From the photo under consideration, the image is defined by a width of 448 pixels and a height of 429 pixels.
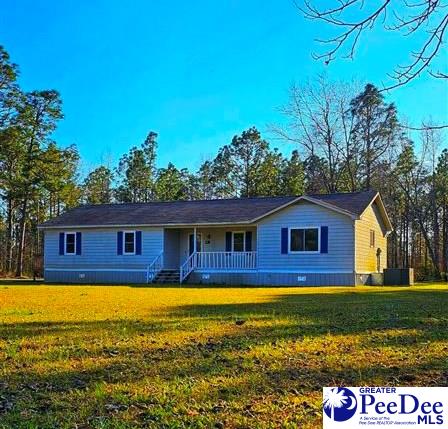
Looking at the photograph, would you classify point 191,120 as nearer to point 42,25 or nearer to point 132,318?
point 42,25

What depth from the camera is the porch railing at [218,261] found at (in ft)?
77.7

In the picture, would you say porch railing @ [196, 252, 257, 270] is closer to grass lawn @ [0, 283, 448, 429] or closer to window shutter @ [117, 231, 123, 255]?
window shutter @ [117, 231, 123, 255]

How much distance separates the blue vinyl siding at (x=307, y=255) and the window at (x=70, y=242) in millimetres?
9664

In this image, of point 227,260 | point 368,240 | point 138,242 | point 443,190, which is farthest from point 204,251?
point 443,190

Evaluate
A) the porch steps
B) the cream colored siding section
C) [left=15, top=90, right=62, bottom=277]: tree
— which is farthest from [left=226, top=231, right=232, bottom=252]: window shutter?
[left=15, top=90, right=62, bottom=277]: tree

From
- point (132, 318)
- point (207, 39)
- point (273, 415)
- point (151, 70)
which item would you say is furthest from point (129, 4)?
point (151, 70)

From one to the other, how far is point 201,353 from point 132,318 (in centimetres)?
334

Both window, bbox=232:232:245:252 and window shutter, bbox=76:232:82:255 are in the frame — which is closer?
window, bbox=232:232:245:252

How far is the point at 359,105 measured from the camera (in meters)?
36.5

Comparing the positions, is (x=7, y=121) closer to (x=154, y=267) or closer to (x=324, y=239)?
(x=154, y=267)

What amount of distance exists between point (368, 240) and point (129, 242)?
11.1 meters

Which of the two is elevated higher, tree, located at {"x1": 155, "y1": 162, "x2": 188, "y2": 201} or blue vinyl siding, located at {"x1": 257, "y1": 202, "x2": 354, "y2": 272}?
tree, located at {"x1": 155, "y1": 162, "x2": 188, "y2": 201}

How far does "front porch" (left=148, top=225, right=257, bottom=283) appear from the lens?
2404cm

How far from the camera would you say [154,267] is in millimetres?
25016
